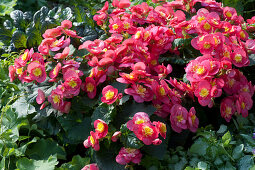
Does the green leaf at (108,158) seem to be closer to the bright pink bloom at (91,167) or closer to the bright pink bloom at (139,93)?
the bright pink bloom at (91,167)

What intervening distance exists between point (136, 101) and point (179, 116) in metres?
0.24

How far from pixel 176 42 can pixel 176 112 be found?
1.54 feet

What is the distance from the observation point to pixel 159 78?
→ 1586 millimetres

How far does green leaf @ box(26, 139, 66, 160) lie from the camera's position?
1629mm

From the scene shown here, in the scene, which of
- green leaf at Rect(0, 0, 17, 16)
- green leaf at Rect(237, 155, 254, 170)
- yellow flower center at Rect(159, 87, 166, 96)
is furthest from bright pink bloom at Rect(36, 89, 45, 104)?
green leaf at Rect(0, 0, 17, 16)

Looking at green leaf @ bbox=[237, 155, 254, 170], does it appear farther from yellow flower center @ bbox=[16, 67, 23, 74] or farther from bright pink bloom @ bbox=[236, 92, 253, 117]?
yellow flower center @ bbox=[16, 67, 23, 74]

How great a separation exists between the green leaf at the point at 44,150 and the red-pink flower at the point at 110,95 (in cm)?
47

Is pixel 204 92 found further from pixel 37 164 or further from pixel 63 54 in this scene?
pixel 37 164

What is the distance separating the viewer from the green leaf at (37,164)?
1.43m

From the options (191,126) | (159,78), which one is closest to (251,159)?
(191,126)

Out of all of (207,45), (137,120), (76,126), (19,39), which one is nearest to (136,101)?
(137,120)

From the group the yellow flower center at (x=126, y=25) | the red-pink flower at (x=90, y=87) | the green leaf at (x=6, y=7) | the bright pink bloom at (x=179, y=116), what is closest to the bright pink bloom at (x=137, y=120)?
the bright pink bloom at (x=179, y=116)

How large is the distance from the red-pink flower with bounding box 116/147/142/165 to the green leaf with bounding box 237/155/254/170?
479 mm

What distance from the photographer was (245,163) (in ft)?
4.50
